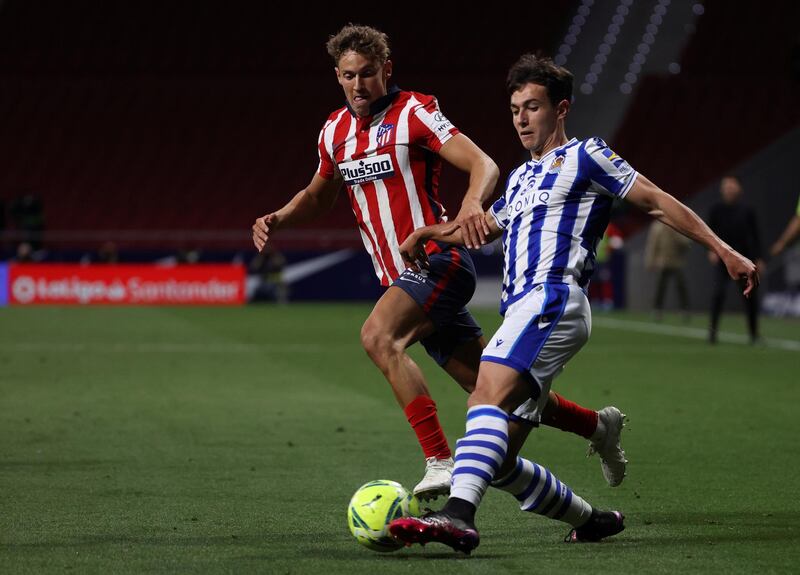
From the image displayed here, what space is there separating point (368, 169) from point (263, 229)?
0.59m

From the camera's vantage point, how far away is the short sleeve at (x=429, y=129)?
6035 mm

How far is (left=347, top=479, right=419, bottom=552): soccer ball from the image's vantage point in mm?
4973

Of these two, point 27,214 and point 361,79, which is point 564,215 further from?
point 27,214

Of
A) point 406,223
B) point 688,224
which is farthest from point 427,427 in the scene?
point 688,224

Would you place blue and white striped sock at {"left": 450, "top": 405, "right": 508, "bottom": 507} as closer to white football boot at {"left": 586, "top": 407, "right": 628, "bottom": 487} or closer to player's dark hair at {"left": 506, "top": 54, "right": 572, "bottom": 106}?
white football boot at {"left": 586, "top": 407, "right": 628, "bottom": 487}

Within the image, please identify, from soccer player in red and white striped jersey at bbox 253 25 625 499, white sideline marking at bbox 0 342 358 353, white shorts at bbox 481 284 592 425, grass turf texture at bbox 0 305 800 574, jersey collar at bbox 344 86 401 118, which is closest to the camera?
white shorts at bbox 481 284 592 425

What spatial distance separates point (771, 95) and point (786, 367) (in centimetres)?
2394

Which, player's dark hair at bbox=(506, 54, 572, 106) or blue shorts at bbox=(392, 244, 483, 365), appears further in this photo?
blue shorts at bbox=(392, 244, 483, 365)

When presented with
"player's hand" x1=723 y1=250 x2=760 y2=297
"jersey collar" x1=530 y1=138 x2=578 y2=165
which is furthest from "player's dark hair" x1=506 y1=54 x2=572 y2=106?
"player's hand" x1=723 y1=250 x2=760 y2=297

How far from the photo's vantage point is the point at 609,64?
116 ft

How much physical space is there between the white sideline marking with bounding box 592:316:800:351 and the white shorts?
484 inches

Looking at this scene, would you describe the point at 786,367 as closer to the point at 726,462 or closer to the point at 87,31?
the point at 726,462

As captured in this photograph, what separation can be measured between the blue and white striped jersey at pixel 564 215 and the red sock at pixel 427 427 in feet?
2.93

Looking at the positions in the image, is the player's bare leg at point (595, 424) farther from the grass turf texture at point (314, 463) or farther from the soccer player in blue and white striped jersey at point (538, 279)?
the soccer player in blue and white striped jersey at point (538, 279)
